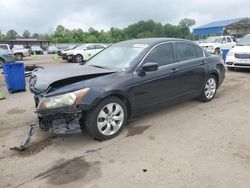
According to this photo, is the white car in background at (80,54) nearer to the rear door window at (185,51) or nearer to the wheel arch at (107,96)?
the rear door window at (185,51)

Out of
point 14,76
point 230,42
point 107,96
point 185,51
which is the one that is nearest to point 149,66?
point 107,96

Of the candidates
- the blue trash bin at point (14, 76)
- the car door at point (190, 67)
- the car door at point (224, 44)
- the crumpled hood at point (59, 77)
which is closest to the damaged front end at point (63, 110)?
the crumpled hood at point (59, 77)

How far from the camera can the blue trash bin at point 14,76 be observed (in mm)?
8247

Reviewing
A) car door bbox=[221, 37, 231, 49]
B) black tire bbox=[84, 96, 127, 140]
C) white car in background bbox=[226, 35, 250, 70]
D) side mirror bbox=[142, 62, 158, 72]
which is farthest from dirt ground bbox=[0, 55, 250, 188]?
car door bbox=[221, 37, 231, 49]

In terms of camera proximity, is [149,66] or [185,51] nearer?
[149,66]

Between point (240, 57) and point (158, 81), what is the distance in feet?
24.0

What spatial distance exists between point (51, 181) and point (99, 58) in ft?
9.69

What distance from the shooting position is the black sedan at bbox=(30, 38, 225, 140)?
389cm

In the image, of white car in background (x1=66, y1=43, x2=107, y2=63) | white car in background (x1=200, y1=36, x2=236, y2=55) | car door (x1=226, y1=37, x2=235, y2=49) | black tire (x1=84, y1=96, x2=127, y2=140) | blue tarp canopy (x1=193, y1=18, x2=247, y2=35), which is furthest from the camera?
blue tarp canopy (x1=193, y1=18, x2=247, y2=35)

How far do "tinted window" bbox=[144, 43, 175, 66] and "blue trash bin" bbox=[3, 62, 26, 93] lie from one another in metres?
5.14

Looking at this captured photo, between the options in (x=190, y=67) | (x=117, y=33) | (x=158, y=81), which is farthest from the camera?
(x=117, y=33)

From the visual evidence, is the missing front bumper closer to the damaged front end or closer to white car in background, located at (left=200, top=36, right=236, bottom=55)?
the damaged front end

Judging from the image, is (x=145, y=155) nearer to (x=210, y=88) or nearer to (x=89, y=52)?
(x=210, y=88)

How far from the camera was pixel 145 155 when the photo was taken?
370 centimetres
